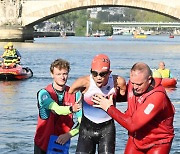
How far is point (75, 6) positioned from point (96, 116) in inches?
2717

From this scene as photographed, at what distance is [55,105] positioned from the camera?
294 inches

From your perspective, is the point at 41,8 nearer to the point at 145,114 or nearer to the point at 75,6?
the point at 75,6

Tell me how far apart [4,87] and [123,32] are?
16873 cm

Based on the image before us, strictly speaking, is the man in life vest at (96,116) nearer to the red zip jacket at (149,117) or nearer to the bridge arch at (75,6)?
the red zip jacket at (149,117)

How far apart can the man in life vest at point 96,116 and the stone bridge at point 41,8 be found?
66.9 meters

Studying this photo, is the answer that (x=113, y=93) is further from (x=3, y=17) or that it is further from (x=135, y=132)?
(x=3, y=17)

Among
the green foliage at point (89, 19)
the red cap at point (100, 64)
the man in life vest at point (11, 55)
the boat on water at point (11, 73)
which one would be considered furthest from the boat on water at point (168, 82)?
the green foliage at point (89, 19)

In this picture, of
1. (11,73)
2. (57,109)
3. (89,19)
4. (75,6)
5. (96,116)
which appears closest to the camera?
(96,116)

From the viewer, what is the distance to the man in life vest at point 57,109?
293 inches

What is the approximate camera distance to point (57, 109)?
24.4ft

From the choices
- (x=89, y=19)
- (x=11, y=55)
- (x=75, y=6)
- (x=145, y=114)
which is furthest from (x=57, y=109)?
(x=89, y=19)

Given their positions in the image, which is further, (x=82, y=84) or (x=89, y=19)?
(x=89, y=19)

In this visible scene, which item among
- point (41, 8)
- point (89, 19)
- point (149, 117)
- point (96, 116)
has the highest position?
point (149, 117)

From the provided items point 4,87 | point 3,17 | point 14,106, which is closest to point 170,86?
point 4,87
